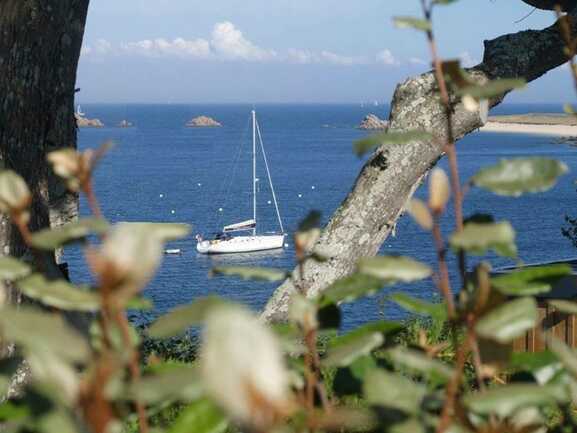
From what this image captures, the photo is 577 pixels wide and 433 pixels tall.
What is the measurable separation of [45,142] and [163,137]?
93.1 metres

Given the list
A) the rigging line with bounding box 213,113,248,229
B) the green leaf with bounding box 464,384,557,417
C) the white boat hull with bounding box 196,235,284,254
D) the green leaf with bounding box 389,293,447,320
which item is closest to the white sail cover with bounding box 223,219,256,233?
the white boat hull with bounding box 196,235,284,254

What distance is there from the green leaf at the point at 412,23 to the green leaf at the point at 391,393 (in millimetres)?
330

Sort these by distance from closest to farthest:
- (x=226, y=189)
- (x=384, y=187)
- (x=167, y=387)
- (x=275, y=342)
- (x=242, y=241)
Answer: (x=275, y=342)
(x=167, y=387)
(x=384, y=187)
(x=242, y=241)
(x=226, y=189)

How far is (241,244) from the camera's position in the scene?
3756cm

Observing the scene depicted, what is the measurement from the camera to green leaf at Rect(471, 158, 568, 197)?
30.3 inches

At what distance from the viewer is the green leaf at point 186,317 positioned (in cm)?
60

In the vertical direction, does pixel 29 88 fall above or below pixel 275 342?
above

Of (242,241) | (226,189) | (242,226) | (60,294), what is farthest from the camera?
(226,189)

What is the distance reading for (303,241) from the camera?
889mm

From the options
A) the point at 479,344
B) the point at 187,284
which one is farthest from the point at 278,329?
the point at 187,284

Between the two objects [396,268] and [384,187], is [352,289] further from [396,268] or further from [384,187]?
[384,187]

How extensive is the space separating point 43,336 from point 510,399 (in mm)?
325

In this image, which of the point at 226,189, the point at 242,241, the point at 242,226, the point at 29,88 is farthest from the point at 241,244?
the point at 29,88

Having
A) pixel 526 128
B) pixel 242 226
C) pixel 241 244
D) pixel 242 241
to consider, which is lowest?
pixel 241 244
